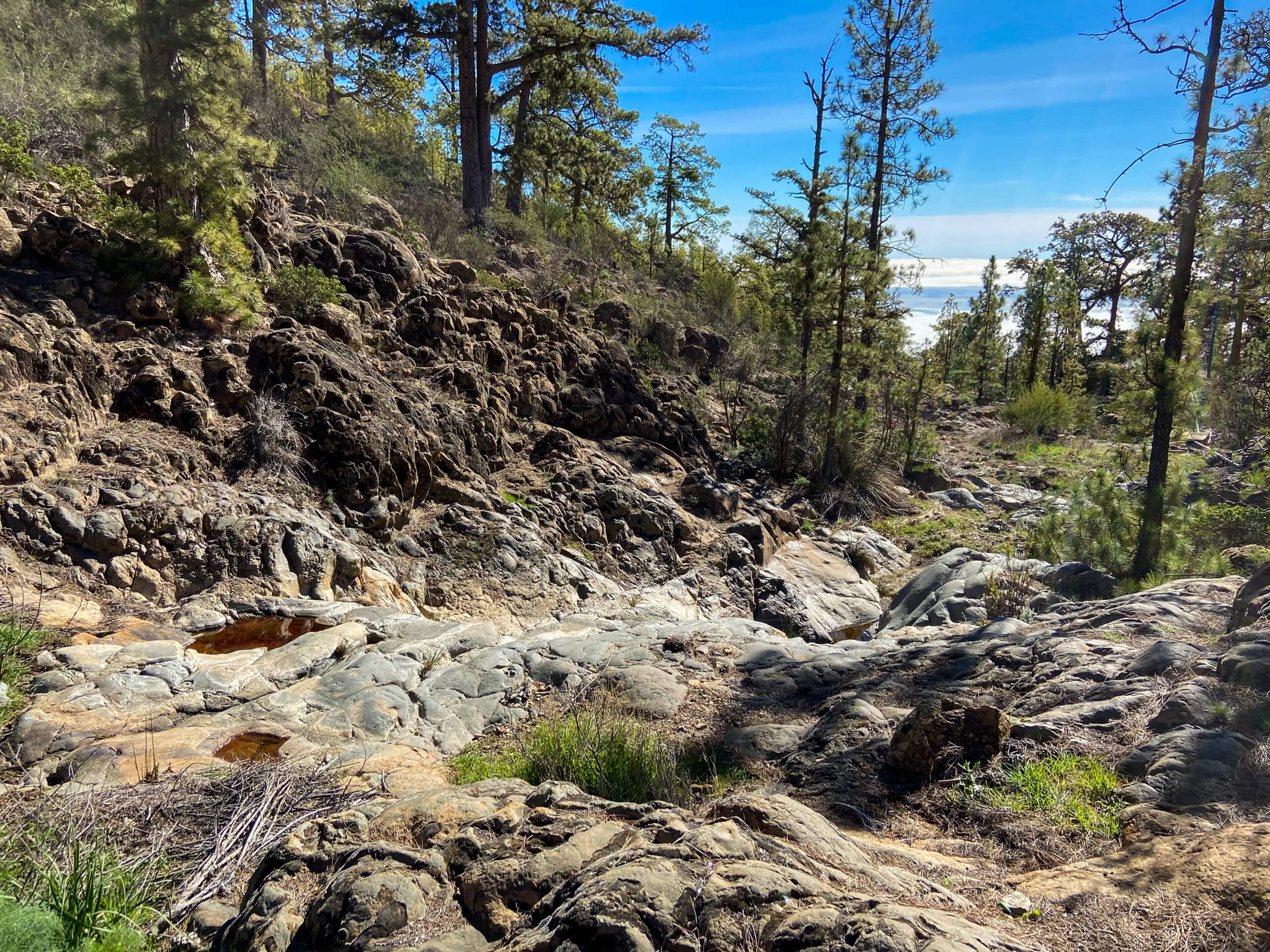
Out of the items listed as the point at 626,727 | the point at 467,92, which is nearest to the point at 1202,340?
the point at 626,727

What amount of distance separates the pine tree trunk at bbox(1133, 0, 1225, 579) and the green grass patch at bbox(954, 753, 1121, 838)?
7.20 metres

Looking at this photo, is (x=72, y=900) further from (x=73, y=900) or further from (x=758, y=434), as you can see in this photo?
(x=758, y=434)

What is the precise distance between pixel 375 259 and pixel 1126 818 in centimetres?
1152

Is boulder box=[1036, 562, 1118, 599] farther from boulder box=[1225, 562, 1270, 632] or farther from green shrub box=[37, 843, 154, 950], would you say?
green shrub box=[37, 843, 154, 950]

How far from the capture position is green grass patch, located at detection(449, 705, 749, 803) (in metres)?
3.36

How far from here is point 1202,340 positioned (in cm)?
920

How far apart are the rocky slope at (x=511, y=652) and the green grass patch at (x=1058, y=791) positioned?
2.8 inches

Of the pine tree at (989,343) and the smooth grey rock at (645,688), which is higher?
the pine tree at (989,343)

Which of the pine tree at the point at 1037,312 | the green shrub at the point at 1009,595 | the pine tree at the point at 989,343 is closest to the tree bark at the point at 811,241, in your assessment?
the green shrub at the point at 1009,595

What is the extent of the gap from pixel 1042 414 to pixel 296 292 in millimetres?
24795

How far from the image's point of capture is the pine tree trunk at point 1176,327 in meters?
8.70

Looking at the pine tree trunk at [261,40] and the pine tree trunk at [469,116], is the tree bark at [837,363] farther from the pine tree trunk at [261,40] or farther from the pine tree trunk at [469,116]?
the pine tree trunk at [261,40]

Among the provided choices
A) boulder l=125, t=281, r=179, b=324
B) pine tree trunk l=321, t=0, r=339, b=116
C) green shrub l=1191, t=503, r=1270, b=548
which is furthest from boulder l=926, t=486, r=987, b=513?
pine tree trunk l=321, t=0, r=339, b=116

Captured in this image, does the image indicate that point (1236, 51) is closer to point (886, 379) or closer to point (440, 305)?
point (886, 379)
